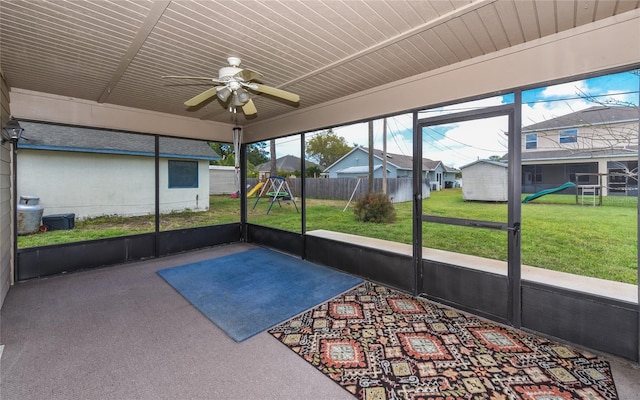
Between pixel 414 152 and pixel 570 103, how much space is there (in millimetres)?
1524

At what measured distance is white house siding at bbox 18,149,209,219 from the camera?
4781 mm

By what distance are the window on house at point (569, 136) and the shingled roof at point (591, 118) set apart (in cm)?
5

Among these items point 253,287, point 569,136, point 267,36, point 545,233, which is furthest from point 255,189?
point 569,136

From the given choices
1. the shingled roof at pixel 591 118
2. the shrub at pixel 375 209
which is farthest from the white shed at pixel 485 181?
the shrub at pixel 375 209

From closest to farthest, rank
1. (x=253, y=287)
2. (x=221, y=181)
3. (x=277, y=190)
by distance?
(x=253, y=287), (x=221, y=181), (x=277, y=190)

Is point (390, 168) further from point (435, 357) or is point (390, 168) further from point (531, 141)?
point (435, 357)

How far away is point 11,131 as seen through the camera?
3428 mm

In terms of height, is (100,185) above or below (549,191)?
above

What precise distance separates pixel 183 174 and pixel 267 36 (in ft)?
14.9

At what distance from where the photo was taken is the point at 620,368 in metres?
2.12

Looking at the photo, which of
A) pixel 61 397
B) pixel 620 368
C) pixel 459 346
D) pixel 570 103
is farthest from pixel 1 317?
pixel 570 103

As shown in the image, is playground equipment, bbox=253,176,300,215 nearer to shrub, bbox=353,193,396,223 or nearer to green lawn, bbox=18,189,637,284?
shrub, bbox=353,193,396,223

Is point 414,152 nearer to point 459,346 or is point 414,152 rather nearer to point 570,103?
point 570,103

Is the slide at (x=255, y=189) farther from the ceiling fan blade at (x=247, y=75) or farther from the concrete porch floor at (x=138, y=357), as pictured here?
the ceiling fan blade at (x=247, y=75)
